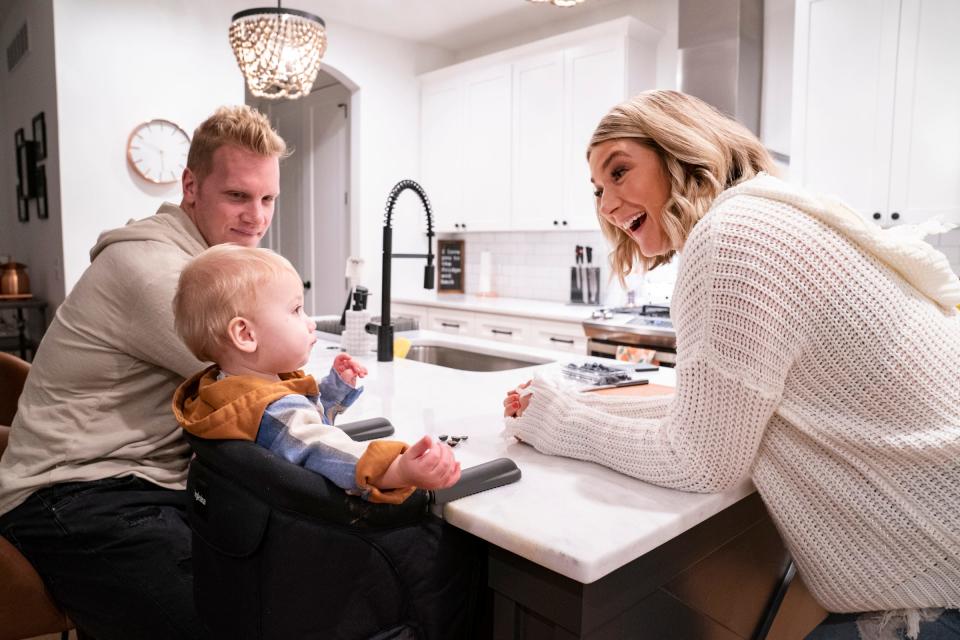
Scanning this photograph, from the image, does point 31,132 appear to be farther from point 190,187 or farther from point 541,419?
point 541,419

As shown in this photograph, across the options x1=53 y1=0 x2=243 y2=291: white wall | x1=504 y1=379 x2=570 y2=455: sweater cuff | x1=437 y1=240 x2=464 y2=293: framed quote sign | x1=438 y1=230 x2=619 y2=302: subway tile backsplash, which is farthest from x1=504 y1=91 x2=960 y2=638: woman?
x1=437 y1=240 x2=464 y2=293: framed quote sign

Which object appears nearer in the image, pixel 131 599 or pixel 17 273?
pixel 131 599

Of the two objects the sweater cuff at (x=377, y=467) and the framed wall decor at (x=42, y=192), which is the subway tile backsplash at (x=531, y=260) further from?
the sweater cuff at (x=377, y=467)

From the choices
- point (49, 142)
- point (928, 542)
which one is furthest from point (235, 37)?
point (928, 542)

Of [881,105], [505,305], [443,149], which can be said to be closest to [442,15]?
[443,149]

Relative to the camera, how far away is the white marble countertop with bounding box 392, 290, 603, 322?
4.20 metres

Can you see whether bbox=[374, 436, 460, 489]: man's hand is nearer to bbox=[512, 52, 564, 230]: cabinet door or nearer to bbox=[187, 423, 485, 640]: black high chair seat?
bbox=[187, 423, 485, 640]: black high chair seat

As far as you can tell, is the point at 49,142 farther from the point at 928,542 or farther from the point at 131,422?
the point at 928,542

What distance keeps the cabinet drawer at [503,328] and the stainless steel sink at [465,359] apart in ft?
5.32

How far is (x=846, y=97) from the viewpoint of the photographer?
10.5ft

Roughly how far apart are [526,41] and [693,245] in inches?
187

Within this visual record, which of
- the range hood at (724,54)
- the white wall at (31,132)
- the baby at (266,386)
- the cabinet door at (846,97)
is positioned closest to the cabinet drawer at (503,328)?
the range hood at (724,54)

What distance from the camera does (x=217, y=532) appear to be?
2.95ft

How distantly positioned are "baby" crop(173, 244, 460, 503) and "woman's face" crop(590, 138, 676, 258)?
630 mm
